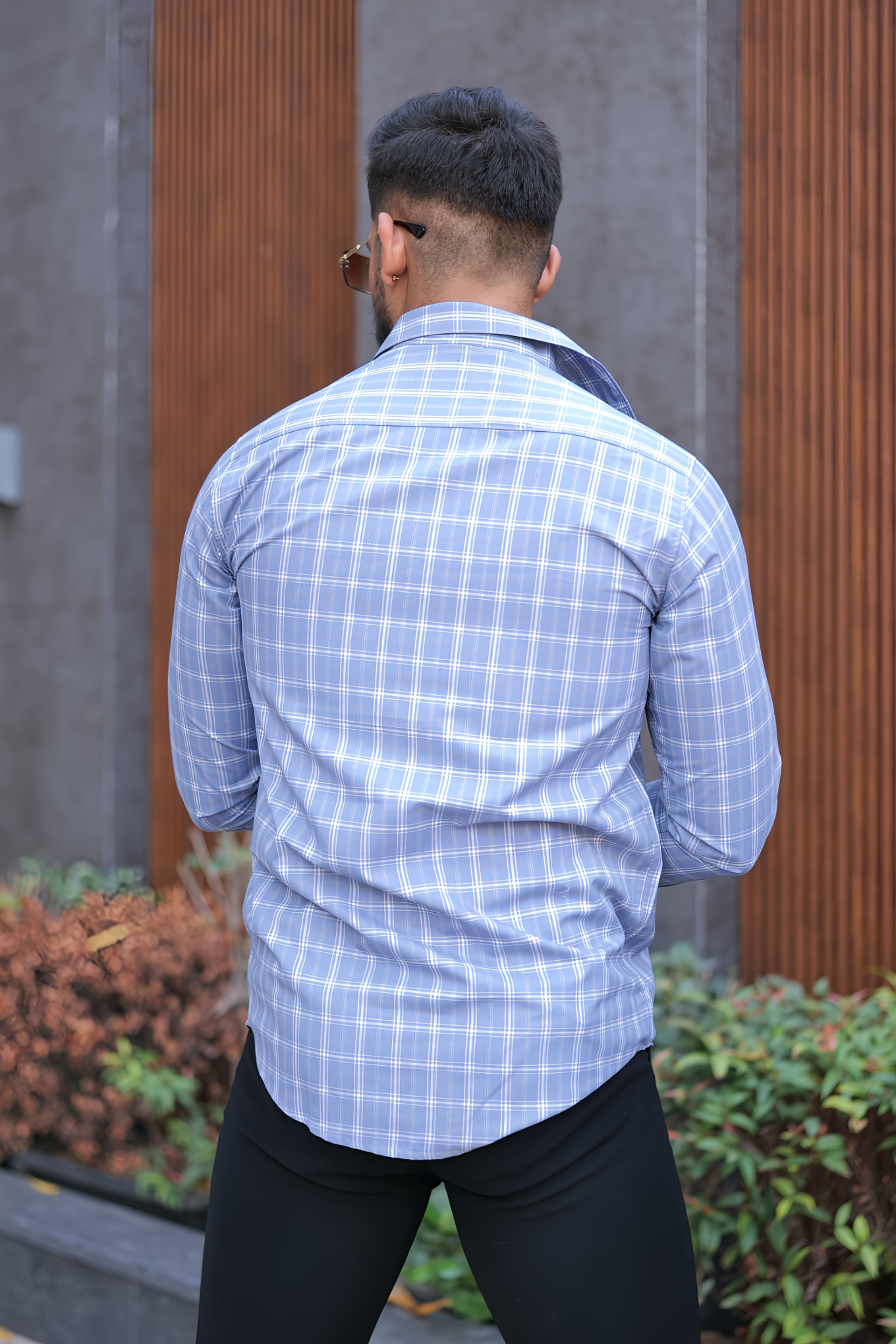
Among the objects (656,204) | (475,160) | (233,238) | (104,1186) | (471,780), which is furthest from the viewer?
(233,238)

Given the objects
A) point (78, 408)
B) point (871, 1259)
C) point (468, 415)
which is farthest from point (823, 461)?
point (78, 408)

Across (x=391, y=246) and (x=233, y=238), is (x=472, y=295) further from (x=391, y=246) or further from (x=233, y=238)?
(x=233, y=238)

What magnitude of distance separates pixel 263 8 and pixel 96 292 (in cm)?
128

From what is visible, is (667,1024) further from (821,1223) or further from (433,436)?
(433,436)

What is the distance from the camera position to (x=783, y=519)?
3.51 m

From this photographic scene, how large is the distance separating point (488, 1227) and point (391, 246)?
0.98m

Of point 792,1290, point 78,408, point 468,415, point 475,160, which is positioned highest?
point 78,408

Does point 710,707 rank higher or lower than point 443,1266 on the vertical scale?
higher

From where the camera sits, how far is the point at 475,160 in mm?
1237

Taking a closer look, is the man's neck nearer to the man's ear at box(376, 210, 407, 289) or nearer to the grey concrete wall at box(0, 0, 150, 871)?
the man's ear at box(376, 210, 407, 289)

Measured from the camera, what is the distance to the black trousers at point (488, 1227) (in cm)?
117

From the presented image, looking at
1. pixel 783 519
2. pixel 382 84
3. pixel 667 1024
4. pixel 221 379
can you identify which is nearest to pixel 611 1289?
pixel 667 1024

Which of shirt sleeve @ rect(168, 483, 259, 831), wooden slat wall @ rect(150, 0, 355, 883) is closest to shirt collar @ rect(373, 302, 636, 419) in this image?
shirt sleeve @ rect(168, 483, 259, 831)

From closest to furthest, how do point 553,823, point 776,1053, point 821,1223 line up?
point 553,823, point 821,1223, point 776,1053
